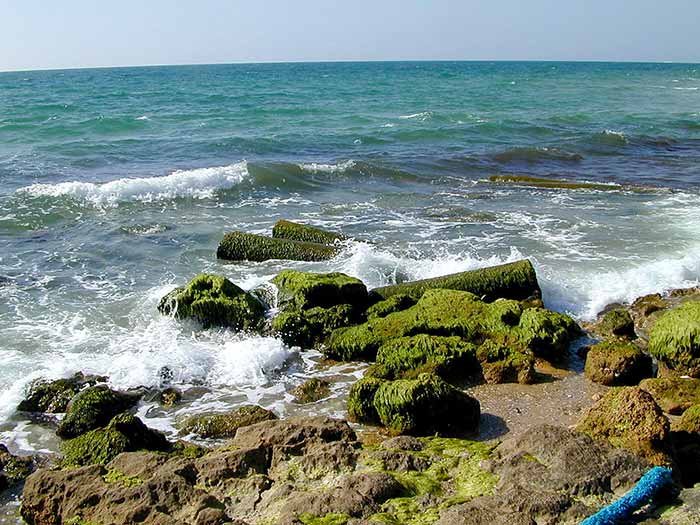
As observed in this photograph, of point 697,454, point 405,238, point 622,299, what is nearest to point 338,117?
point 405,238

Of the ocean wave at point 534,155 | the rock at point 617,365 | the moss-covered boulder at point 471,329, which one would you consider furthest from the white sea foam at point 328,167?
the rock at point 617,365

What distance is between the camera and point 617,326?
8.92 metres

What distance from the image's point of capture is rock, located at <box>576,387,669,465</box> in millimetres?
4895

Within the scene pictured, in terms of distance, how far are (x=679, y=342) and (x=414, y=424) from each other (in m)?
3.59

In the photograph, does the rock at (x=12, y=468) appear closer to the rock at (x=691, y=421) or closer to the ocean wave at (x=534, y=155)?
the rock at (x=691, y=421)

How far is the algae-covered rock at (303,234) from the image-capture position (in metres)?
12.7

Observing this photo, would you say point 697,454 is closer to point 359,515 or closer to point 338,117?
point 359,515

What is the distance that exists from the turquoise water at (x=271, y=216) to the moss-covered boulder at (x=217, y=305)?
22 cm

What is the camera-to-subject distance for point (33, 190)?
17.8 meters

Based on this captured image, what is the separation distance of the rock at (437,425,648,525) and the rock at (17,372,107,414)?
193 inches

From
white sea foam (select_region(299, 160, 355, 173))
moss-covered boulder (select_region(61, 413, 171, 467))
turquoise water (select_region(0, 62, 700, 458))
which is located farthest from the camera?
white sea foam (select_region(299, 160, 355, 173))

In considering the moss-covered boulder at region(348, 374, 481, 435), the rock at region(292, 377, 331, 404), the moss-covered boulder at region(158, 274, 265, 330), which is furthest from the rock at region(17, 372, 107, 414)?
the moss-covered boulder at region(348, 374, 481, 435)

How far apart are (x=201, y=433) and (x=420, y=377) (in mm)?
2276

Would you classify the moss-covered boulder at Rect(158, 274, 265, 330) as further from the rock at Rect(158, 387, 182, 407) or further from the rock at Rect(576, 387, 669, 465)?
the rock at Rect(576, 387, 669, 465)
